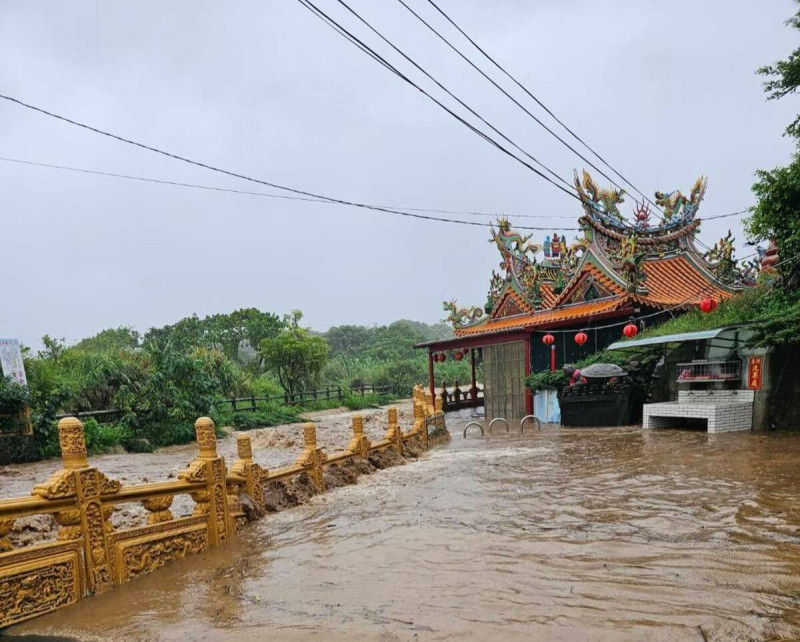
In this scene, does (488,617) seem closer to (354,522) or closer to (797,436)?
(354,522)

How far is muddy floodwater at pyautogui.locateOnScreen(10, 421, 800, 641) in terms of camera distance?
3547 millimetres

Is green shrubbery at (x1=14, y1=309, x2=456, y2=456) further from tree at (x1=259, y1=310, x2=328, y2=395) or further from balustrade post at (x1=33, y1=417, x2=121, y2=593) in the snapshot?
balustrade post at (x1=33, y1=417, x2=121, y2=593)

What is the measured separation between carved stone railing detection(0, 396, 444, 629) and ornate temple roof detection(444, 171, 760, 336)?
41.3 feet

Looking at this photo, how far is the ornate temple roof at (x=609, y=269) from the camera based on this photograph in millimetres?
16484

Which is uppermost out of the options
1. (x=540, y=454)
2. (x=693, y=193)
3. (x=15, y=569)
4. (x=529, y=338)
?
(x=693, y=193)

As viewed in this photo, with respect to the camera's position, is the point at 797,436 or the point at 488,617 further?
the point at 797,436

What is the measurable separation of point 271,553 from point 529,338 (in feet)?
45.3

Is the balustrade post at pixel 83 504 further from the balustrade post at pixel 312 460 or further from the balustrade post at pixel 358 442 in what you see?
the balustrade post at pixel 358 442

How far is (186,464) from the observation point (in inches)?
577

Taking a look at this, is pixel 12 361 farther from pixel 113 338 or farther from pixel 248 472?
pixel 113 338

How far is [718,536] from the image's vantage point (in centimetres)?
494

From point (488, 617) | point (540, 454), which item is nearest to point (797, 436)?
point (540, 454)

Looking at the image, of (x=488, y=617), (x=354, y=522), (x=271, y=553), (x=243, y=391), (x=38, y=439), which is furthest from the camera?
(x=243, y=391)

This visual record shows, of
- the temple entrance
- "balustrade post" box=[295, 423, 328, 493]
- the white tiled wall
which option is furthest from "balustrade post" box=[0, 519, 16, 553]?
the temple entrance
